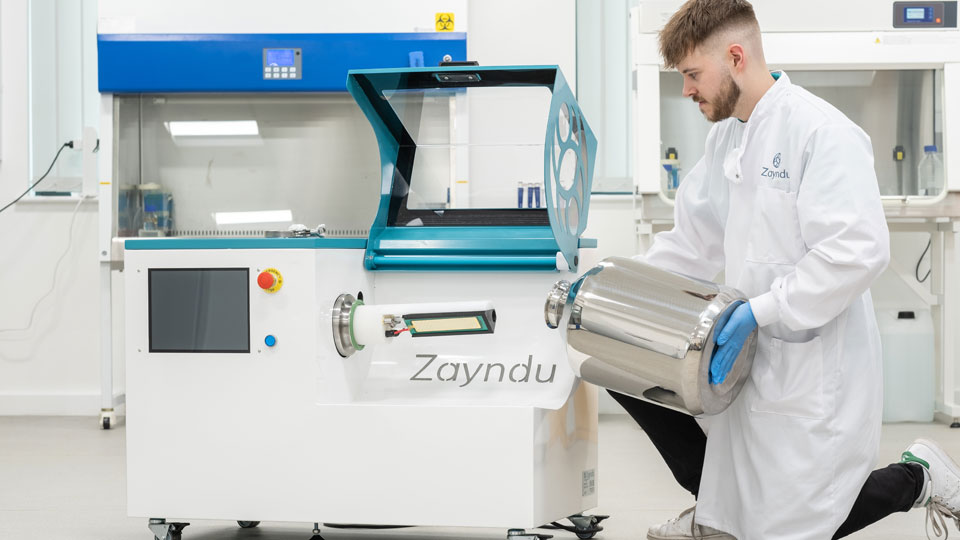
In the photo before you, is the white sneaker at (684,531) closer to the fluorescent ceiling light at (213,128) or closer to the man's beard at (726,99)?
the man's beard at (726,99)

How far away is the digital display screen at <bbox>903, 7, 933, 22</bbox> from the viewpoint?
3.65 metres

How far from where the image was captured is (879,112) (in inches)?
154

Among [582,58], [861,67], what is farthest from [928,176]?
[582,58]

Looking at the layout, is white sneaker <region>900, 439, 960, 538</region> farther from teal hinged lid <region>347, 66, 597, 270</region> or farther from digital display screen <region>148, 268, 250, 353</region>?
digital display screen <region>148, 268, 250, 353</region>

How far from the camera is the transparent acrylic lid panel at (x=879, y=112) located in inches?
150

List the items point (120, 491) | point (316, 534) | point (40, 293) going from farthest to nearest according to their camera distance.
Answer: point (40, 293)
point (120, 491)
point (316, 534)

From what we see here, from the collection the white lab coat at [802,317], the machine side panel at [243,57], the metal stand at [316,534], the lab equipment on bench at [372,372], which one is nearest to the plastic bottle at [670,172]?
the machine side panel at [243,57]

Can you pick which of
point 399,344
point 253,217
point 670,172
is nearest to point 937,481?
point 399,344

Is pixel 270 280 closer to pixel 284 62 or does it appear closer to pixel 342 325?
pixel 342 325

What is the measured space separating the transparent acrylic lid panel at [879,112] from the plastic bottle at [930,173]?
0.09 feet

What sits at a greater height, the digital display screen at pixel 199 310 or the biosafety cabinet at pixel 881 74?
the biosafety cabinet at pixel 881 74

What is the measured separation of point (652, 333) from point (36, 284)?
344cm

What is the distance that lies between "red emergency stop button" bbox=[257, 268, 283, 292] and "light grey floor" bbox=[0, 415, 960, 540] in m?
0.65

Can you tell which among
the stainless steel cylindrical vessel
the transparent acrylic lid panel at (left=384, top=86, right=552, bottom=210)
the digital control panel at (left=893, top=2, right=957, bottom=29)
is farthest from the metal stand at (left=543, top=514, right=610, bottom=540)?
the digital control panel at (left=893, top=2, right=957, bottom=29)
